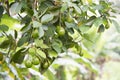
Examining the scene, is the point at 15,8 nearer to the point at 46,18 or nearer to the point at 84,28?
the point at 46,18

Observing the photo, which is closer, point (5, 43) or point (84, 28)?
point (84, 28)

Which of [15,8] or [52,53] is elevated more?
[15,8]

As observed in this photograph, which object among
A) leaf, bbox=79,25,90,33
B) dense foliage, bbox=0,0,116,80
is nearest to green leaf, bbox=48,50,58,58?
dense foliage, bbox=0,0,116,80

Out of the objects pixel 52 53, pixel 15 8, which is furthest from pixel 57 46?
pixel 15 8

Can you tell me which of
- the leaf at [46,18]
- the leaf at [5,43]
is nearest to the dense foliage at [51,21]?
the leaf at [46,18]

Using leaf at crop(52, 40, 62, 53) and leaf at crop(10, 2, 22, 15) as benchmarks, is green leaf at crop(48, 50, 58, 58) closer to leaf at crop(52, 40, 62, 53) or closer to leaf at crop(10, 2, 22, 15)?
leaf at crop(52, 40, 62, 53)

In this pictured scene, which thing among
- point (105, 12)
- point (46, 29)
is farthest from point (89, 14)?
point (46, 29)

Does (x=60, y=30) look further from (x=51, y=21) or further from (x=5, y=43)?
(x=5, y=43)

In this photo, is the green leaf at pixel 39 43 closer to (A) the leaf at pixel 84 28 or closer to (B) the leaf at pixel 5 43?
(A) the leaf at pixel 84 28

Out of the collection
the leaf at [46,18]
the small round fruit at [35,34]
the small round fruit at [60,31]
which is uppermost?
the leaf at [46,18]

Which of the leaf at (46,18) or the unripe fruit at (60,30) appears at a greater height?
the leaf at (46,18)

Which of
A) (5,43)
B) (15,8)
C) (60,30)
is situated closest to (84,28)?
(60,30)

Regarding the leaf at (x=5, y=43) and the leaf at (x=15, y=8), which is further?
the leaf at (x=5, y=43)

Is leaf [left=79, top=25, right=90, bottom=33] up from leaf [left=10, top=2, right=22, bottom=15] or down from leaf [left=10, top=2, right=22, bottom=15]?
down
